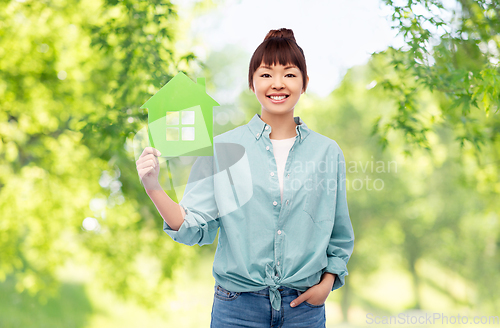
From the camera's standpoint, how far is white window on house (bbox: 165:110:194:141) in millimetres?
1436

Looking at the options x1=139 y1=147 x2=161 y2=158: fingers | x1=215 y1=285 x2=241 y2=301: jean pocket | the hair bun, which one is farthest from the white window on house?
x1=215 y1=285 x2=241 y2=301: jean pocket

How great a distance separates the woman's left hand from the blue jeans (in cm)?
3

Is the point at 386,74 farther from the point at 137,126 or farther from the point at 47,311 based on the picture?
the point at 47,311

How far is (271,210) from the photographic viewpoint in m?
1.48

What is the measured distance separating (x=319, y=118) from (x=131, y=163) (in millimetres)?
7647

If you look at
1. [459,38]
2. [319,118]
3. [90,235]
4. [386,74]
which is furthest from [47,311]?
[459,38]

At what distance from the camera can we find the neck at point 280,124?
1.63 metres
